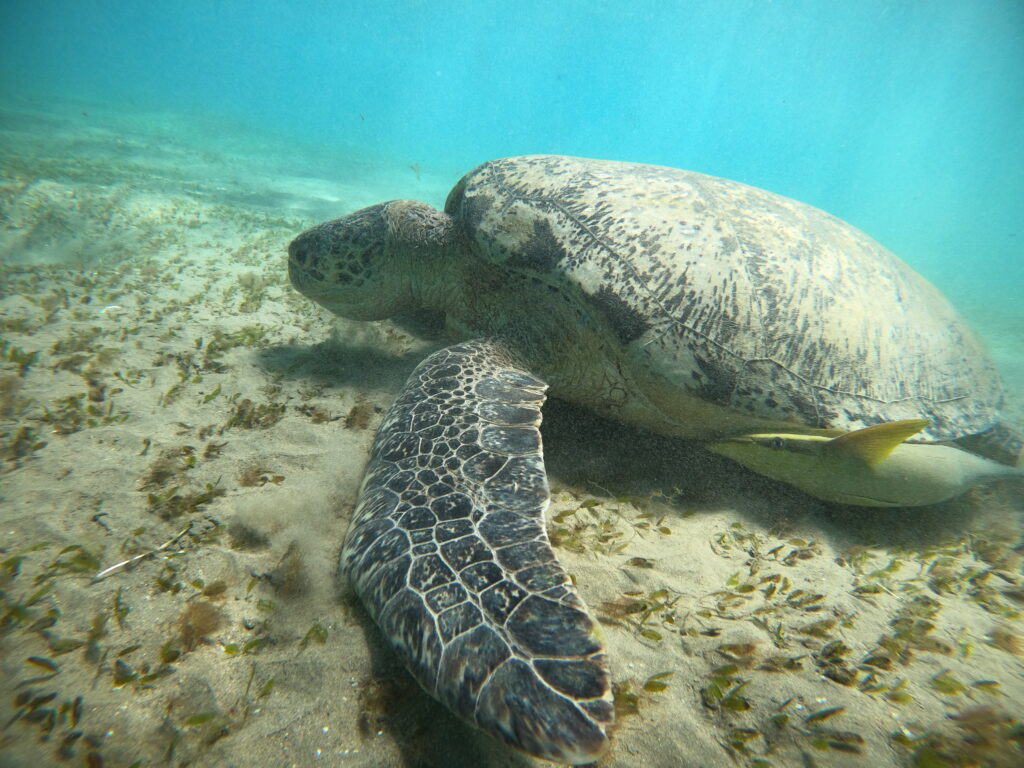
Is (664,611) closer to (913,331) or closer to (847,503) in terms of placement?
(847,503)

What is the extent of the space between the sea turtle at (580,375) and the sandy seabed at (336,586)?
0.86 ft

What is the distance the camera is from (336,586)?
1.78m

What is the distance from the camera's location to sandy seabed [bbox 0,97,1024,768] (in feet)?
4.36

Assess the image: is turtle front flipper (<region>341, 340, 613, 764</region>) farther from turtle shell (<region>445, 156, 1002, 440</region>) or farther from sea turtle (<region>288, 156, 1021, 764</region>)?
turtle shell (<region>445, 156, 1002, 440</region>)

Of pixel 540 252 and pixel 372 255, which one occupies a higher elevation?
pixel 540 252

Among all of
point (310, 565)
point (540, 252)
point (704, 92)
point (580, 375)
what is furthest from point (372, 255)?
point (704, 92)

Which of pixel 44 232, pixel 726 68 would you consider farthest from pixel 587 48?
pixel 44 232

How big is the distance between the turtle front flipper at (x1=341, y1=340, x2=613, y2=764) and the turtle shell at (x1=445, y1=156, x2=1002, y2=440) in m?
1.08

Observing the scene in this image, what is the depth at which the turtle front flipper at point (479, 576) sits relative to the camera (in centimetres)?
120

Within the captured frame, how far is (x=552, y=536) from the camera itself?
2.11 meters

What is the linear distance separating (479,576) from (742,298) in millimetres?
2384

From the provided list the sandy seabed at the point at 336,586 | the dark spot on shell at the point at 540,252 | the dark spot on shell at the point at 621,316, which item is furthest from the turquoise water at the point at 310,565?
the dark spot on shell at the point at 540,252

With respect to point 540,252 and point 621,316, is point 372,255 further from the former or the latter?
point 621,316

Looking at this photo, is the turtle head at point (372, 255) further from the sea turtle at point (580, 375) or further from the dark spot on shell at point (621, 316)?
the dark spot on shell at point (621, 316)
